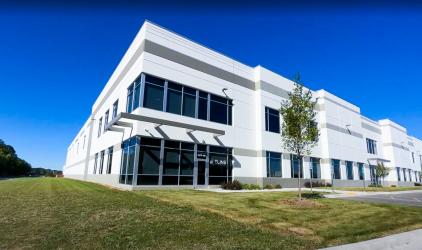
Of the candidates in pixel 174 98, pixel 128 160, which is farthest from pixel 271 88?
pixel 128 160

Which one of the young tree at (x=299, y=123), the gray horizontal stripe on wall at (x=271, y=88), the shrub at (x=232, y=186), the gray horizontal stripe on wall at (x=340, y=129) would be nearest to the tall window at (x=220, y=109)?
the gray horizontal stripe on wall at (x=271, y=88)

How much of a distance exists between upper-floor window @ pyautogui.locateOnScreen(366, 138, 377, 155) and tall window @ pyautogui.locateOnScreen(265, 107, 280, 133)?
26.2 meters

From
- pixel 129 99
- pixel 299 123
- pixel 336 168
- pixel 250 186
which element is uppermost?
pixel 129 99

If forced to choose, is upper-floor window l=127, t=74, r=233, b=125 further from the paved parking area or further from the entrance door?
the paved parking area

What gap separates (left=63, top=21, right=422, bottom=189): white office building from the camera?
2097cm

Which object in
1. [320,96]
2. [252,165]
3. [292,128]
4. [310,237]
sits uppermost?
[320,96]

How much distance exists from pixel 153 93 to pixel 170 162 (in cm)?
580

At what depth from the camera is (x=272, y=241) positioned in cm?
662

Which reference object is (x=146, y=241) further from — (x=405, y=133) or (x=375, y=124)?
(x=405, y=133)

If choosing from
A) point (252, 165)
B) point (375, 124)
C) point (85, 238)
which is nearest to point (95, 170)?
point (252, 165)

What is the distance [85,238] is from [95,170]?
102 ft

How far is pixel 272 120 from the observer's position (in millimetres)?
30797

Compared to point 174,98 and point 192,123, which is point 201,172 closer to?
point 192,123

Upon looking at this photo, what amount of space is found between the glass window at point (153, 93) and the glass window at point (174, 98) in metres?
0.66
